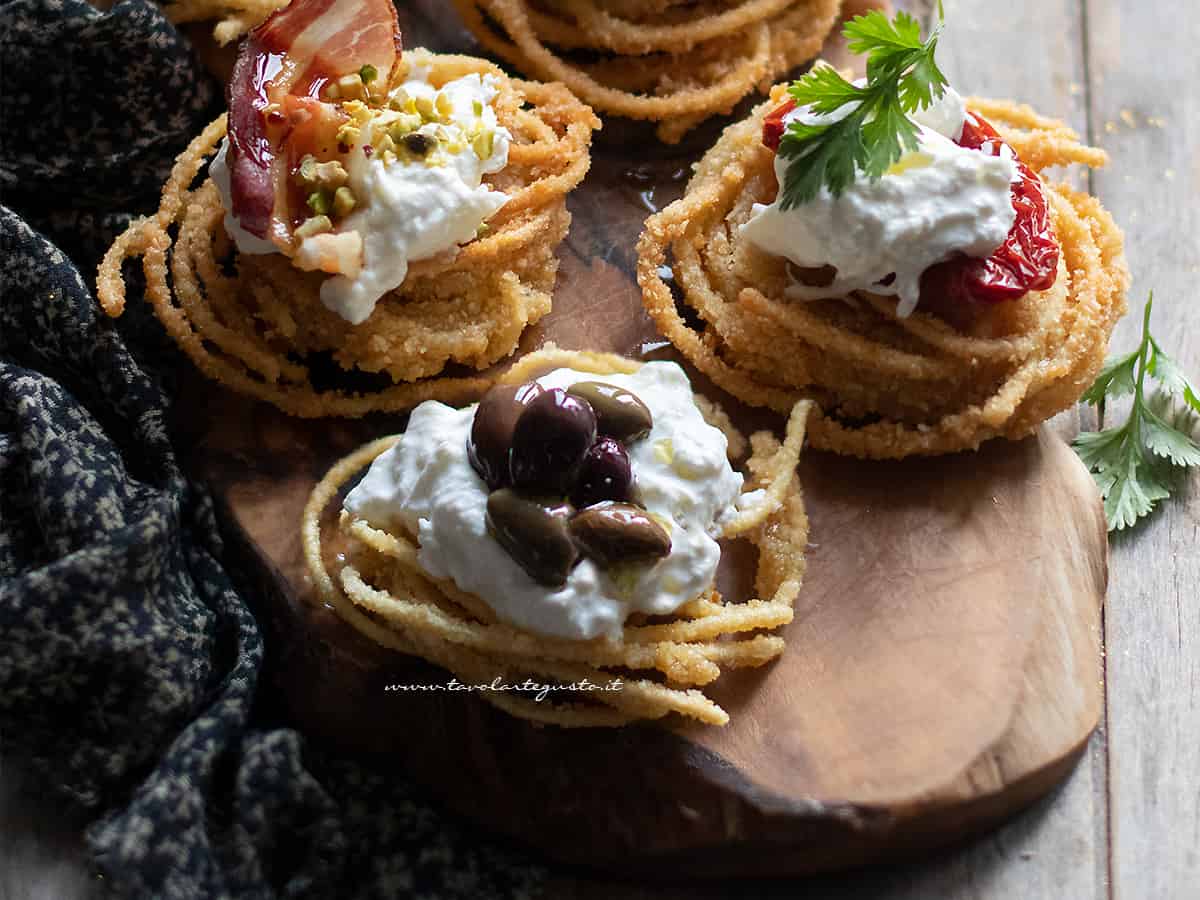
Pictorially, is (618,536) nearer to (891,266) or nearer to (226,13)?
(891,266)

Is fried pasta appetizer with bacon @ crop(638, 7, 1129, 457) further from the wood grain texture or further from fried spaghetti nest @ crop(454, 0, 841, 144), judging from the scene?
the wood grain texture

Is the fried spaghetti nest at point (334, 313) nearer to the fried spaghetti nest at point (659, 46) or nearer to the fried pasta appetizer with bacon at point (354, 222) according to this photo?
the fried pasta appetizer with bacon at point (354, 222)

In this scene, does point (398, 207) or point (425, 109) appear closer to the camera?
point (398, 207)

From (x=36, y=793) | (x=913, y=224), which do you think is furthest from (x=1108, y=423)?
(x=36, y=793)

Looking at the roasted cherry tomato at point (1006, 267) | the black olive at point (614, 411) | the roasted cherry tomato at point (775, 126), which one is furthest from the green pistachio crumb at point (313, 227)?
the roasted cherry tomato at point (1006, 267)

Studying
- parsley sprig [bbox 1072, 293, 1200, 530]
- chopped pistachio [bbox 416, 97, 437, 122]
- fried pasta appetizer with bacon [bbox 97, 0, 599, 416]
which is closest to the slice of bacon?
fried pasta appetizer with bacon [bbox 97, 0, 599, 416]

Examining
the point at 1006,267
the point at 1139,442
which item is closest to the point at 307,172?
the point at 1006,267

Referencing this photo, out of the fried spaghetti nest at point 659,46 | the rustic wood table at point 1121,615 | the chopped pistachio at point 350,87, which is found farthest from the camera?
the fried spaghetti nest at point 659,46
